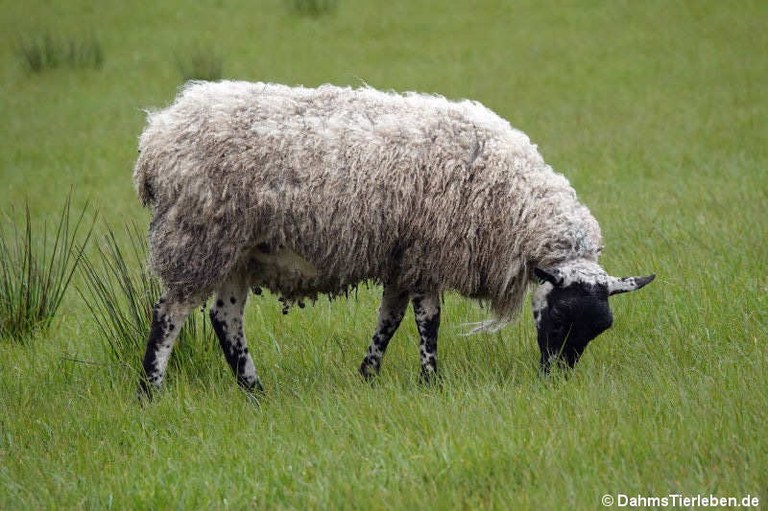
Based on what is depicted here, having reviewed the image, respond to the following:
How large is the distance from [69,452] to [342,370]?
5.22 feet

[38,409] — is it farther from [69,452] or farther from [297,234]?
[297,234]

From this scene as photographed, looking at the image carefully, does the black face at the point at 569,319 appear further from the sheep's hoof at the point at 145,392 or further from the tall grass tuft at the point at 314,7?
the tall grass tuft at the point at 314,7

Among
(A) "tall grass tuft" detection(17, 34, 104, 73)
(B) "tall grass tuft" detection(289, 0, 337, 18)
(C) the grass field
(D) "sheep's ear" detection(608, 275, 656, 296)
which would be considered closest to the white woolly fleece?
(D) "sheep's ear" detection(608, 275, 656, 296)

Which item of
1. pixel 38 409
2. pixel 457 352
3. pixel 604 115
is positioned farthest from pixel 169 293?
pixel 604 115

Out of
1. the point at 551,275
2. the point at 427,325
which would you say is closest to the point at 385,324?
the point at 427,325

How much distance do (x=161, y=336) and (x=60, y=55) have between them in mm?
12829

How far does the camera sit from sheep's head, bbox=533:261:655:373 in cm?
543

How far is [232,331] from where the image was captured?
5977 millimetres

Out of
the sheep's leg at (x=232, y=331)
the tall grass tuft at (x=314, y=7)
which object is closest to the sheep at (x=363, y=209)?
the sheep's leg at (x=232, y=331)

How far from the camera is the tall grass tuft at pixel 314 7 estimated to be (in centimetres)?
1905

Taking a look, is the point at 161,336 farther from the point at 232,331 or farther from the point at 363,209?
the point at 363,209

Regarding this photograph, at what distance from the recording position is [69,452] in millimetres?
5043

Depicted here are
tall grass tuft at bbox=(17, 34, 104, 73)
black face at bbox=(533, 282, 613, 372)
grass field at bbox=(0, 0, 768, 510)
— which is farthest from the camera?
tall grass tuft at bbox=(17, 34, 104, 73)

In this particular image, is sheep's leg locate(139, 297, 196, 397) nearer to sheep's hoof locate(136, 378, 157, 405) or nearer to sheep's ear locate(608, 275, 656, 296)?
sheep's hoof locate(136, 378, 157, 405)
